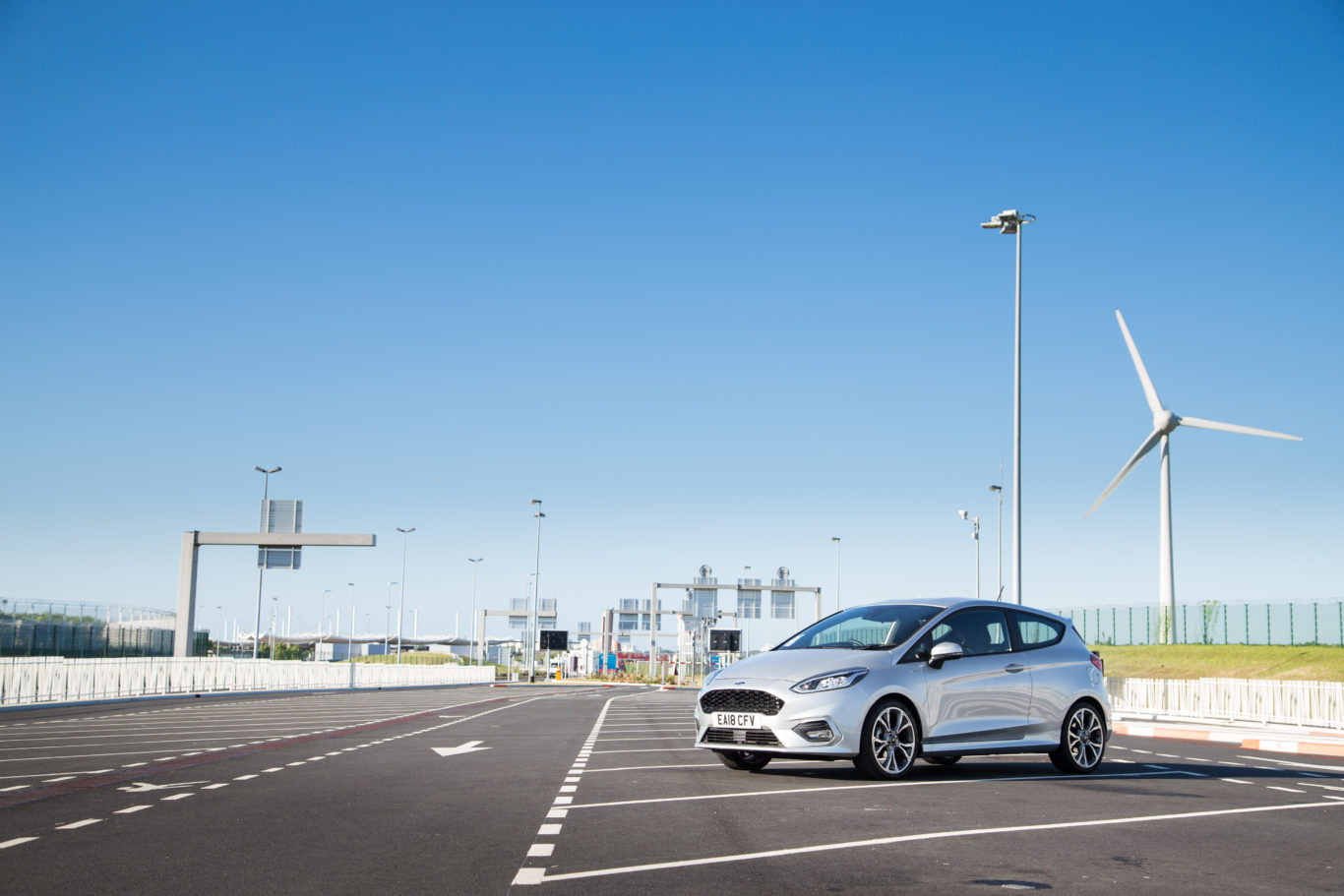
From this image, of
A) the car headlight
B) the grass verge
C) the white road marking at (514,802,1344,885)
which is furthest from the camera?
the grass verge

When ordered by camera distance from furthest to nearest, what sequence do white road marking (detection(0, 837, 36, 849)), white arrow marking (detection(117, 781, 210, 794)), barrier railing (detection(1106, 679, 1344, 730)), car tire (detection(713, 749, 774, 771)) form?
1. barrier railing (detection(1106, 679, 1344, 730))
2. car tire (detection(713, 749, 774, 771))
3. white arrow marking (detection(117, 781, 210, 794))
4. white road marking (detection(0, 837, 36, 849))

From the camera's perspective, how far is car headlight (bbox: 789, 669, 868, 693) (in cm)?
1133

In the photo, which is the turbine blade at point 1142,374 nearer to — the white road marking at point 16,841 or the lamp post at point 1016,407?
the lamp post at point 1016,407

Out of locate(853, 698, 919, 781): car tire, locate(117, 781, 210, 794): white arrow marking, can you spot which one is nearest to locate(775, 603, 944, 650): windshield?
locate(853, 698, 919, 781): car tire

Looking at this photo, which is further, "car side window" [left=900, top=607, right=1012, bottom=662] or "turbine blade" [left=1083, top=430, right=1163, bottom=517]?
"turbine blade" [left=1083, top=430, right=1163, bottom=517]

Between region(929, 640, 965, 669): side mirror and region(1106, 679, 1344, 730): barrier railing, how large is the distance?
12.2 metres

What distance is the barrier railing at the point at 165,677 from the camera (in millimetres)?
31047

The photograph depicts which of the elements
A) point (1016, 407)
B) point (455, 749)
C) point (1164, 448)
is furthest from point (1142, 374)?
point (455, 749)

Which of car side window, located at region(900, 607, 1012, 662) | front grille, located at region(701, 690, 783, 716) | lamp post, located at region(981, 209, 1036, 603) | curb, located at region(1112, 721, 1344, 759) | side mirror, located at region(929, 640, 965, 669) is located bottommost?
curb, located at region(1112, 721, 1344, 759)

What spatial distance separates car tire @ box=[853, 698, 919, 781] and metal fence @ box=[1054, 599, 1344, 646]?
105 feet

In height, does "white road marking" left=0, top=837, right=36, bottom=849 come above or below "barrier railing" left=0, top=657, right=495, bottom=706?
above

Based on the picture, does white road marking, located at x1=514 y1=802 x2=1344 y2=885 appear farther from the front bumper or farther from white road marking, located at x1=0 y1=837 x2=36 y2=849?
white road marking, located at x1=0 y1=837 x2=36 y2=849

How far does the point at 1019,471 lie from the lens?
28.4m

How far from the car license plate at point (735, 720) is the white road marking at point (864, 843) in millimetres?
3280
